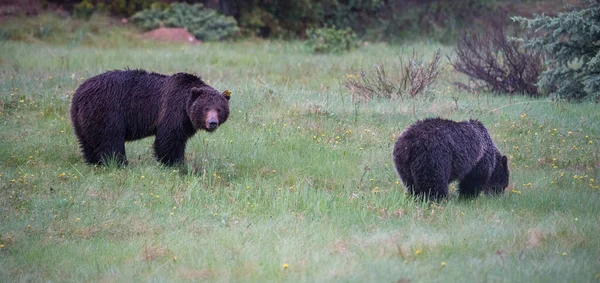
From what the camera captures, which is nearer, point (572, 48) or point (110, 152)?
point (110, 152)

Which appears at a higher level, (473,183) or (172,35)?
(473,183)

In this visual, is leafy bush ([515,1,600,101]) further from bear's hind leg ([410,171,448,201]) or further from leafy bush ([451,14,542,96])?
bear's hind leg ([410,171,448,201])

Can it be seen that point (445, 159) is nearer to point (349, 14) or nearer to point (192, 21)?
point (192, 21)

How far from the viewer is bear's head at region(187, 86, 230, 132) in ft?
34.4

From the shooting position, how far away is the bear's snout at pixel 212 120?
10414 mm

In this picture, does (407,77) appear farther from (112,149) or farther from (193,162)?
(112,149)

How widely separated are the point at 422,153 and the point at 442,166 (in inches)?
13.2

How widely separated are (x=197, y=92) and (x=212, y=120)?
0.57 metres

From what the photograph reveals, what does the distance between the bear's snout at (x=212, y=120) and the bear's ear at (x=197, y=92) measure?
0.37 metres

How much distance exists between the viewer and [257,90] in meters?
15.9

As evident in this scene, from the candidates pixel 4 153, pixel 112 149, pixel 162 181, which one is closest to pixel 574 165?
pixel 162 181

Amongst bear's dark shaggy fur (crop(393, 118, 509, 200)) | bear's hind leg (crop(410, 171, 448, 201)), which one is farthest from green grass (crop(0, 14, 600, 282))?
bear's dark shaggy fur (crop(393, 118, 509, 200))

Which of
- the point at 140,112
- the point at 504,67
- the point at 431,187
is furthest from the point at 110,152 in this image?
the point at 504,67

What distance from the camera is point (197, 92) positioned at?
1072cm
